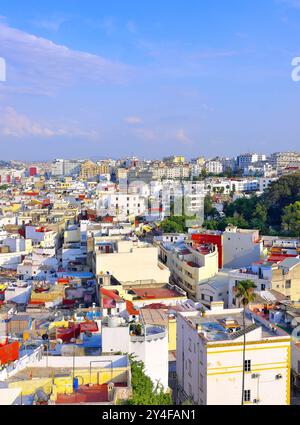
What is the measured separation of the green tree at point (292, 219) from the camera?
1824cm

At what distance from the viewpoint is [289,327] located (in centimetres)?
838

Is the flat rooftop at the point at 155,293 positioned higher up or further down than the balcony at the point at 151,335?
further down

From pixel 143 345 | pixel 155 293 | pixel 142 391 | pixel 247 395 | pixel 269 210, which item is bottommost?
pixel 247 395

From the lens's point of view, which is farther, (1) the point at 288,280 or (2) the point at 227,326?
(1) the point at 288,280

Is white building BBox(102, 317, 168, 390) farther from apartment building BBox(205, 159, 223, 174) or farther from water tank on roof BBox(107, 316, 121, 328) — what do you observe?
apartment building BBox(205, 159, 223, 174)

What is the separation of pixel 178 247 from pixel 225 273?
2.12 metres

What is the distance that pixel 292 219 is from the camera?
19.1 m

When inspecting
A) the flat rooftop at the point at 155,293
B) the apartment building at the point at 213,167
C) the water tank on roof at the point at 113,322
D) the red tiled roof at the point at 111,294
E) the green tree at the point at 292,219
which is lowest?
the flat rooftop at the point at 155,293

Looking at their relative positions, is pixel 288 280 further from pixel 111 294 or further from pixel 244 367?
pixel 244 367
